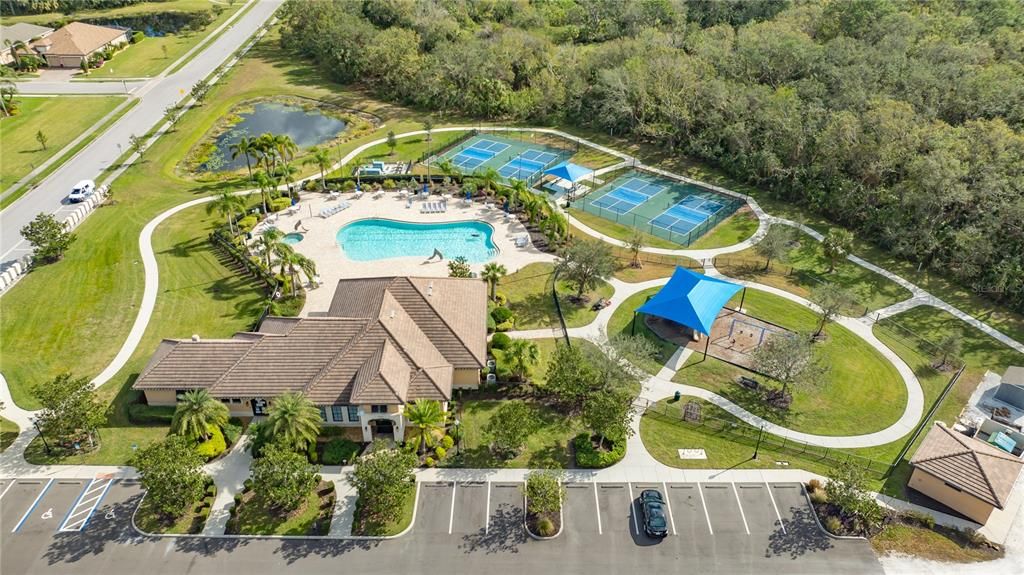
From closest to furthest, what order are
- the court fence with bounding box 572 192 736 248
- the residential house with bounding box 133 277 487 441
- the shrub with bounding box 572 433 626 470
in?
the shrub with bounding box 572 433 626 470 < the residential house with bounding box 133 277 487 441 < the court fence with bounding box 572 192 736 248

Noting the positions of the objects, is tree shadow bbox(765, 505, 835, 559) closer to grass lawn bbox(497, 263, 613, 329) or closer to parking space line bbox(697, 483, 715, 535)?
parking space line bbox(697, 483, 715, 535)

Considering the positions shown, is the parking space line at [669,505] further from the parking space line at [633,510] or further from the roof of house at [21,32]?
the roof of house at [21,32]

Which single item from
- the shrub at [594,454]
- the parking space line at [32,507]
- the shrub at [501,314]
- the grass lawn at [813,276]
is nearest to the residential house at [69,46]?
the parking space line at [32,507]

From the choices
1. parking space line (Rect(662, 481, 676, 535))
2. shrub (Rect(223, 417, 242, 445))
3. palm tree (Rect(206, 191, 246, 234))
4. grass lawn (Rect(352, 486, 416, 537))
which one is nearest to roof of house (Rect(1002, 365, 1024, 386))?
parking space line (Rect(662, 481, 676, 535))

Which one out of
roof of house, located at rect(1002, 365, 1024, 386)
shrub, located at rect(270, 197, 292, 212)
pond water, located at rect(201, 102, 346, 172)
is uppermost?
pond water, located at rect(201, 102, 346, 172)

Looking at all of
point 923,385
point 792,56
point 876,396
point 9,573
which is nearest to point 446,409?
point 9,573

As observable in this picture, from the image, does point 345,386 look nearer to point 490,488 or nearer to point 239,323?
point 490,488

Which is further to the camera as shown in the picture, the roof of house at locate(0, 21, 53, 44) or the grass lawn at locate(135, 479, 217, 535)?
the roof of house at locate(0, 21, 53, 44)
